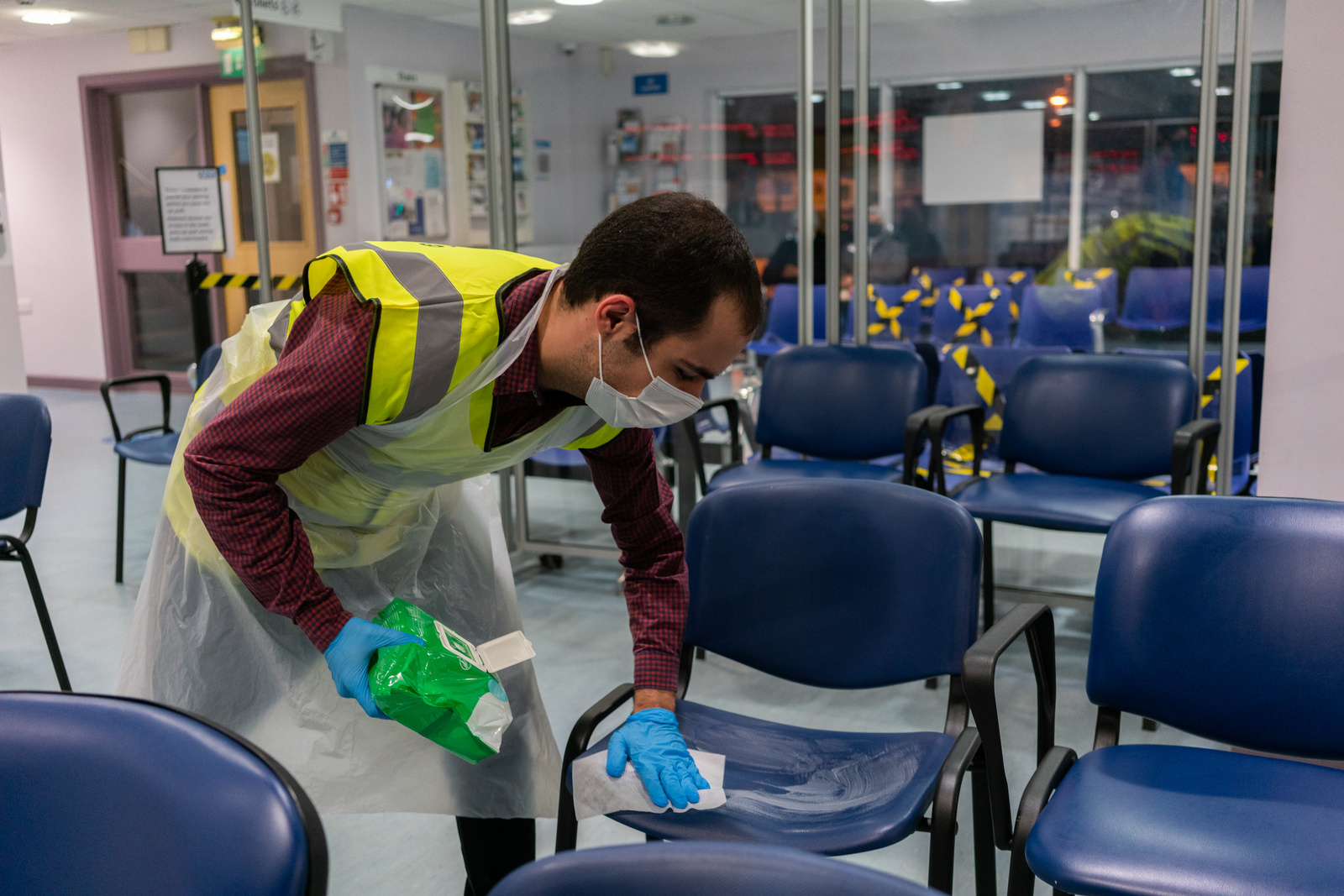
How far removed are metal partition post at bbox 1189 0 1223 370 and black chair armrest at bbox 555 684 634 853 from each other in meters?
2.27

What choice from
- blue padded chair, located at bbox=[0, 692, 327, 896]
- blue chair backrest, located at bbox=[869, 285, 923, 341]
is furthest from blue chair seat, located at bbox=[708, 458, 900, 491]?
blue padded chair, located at bbox=[0, 692, 327, 896]

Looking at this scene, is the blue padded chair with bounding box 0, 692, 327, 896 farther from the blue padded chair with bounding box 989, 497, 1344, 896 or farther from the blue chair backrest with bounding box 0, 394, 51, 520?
the blue chair backrest with bounding box 0, 394, 51, 520

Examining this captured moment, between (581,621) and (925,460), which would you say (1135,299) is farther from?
(581,621)

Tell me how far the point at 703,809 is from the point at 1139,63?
8.64 feet

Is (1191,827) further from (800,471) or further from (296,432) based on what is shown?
(800,471)

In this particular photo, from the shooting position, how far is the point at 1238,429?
10.2ft

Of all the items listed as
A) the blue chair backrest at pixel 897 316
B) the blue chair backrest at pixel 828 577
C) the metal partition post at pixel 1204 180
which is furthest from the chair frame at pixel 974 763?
the blue chair backrest at pixel 897 316

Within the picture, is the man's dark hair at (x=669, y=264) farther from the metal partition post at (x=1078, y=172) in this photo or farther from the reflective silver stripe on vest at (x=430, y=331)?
the metal partition post at (x=1078, y=172)

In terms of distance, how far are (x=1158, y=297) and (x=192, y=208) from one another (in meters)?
4.09

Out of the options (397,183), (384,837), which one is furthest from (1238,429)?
(397,183)

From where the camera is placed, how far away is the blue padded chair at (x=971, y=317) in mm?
3604

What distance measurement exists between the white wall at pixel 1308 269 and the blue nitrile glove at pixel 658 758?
1469 millimetres

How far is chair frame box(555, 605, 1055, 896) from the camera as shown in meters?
1.28

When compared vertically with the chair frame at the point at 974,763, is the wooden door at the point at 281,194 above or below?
above
